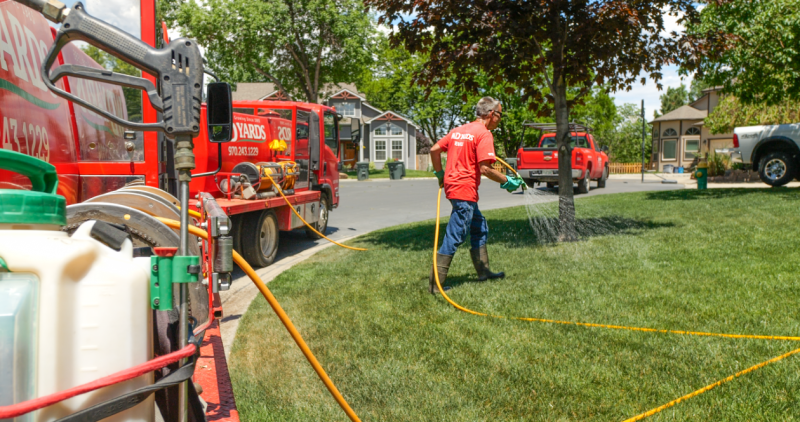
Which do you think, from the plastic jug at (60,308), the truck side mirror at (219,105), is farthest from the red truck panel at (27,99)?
the plastic jug at (60,308)

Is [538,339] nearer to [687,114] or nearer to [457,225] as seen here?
[457,225]

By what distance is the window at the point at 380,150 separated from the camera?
53500 millimetres

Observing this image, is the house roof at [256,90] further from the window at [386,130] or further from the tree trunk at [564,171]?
the tree trunk at [564,171]

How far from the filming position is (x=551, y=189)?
2339cm

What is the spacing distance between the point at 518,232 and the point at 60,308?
30.9 feet

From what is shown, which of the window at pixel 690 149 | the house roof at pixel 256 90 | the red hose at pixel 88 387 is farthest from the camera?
the house roof at pixel 256 90

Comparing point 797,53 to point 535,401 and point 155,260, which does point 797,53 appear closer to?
point 535,401

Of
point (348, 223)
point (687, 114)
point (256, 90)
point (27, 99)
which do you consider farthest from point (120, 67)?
point (687, 114)

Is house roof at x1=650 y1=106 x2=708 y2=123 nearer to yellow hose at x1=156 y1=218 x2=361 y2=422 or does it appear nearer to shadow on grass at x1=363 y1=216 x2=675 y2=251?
→ shadow on grass at x1=363 y1=216 x2=675 y2=251

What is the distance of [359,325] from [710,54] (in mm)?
6700

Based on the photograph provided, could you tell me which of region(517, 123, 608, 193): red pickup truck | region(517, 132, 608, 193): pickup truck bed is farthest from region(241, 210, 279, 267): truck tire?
region(517, 132, 608, 193): pickup truck bed

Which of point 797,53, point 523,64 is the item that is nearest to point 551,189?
point 797,53

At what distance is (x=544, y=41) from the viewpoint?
29.5 ft

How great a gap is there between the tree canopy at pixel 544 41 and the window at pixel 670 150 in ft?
153
